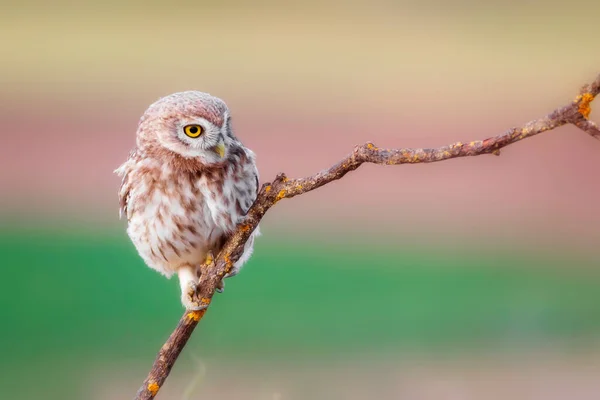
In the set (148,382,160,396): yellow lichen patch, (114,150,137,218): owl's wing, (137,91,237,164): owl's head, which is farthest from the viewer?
(114,150,137,218): owl's wing

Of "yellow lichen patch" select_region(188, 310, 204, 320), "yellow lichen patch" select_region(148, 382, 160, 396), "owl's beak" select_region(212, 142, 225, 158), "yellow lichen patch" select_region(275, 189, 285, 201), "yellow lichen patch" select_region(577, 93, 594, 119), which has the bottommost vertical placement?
"yellow lichen patch" select_region(148, 382, 160, 396)

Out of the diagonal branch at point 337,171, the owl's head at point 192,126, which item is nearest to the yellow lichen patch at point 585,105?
the diagonal branch at point 337,171

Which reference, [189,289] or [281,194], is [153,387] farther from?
[281,194]

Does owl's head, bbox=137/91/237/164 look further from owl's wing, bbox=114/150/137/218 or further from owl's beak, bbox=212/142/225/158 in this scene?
owl's wing, bbox=114/150/137/218

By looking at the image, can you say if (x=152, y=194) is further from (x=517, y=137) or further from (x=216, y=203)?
(x=517, y=137)

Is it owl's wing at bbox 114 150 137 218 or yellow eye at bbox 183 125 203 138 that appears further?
owl's wing at bbox 114 150 137 218

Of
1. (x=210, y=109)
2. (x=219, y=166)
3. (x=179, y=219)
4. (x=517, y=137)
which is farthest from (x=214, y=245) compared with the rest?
(x=517, y=137)

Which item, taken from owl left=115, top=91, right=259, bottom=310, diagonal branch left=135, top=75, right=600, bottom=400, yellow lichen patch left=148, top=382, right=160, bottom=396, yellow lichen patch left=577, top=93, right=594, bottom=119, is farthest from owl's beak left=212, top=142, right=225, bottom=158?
yellow lichen patch left=577, top=93, right=594, bottom=119

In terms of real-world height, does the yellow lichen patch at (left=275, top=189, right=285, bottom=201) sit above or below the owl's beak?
below

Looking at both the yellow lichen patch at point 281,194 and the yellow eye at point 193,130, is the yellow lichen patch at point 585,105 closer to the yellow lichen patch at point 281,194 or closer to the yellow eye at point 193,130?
the yellow lichen patch at point 281,194
